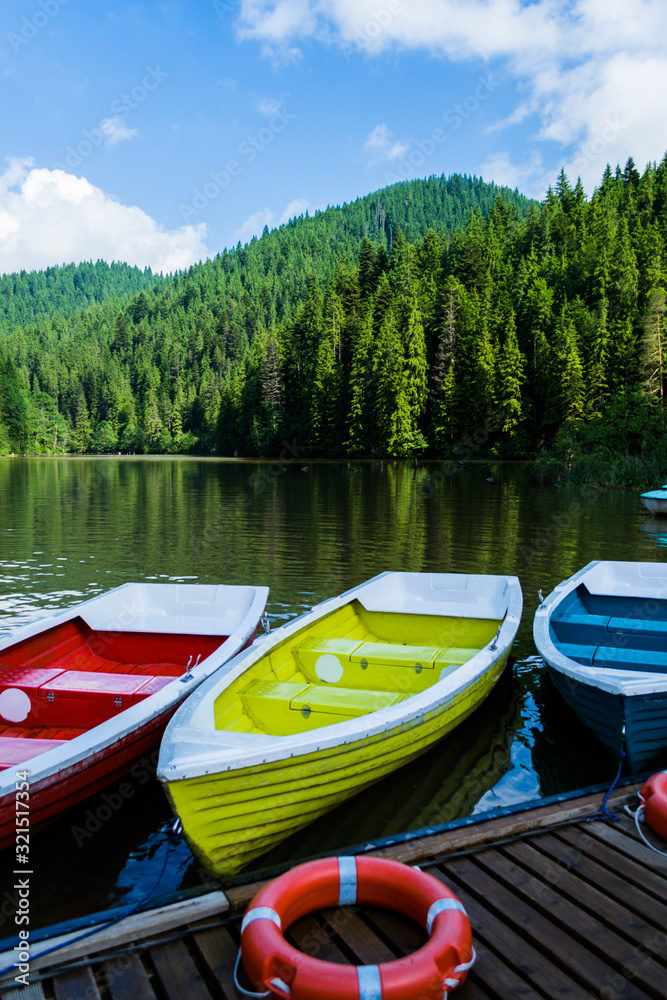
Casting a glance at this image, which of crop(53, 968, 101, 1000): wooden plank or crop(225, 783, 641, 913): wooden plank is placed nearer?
crop(53, 968, 101, 1000): wooden plank

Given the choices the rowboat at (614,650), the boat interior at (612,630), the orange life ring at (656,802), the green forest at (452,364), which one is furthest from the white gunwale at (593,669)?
the green forest at (452,364)

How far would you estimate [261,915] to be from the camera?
2.80m

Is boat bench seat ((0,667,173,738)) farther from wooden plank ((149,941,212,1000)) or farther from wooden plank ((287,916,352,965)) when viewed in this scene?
wooden plank ((287,916,352,965))

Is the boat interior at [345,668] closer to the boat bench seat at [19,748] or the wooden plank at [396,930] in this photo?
the boat bench seat at [19,748]

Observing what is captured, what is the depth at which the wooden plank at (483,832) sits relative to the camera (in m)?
3.31

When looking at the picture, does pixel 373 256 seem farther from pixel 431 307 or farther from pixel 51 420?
pixel 51 420

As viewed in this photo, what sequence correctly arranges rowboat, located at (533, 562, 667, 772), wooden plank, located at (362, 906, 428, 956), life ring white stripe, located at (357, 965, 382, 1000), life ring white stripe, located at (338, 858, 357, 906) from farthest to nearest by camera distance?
rowboat, located at (533, 562, 667, 772) → life ring white stripe, located at (338, 858, 357, 906) → wooden plank, located at (362, 906, 428, 956) → life ring white stripe, located at (357, 965, 382, 1000)

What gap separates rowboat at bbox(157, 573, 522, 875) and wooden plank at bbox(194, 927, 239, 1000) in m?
0.62

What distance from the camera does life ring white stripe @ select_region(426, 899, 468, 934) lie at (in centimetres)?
282

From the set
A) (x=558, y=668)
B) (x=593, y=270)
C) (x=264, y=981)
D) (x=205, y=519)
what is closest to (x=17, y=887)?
(x=264, y=981)

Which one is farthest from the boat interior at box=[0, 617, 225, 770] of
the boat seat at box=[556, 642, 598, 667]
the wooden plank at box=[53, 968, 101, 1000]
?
the boat seat at box=[556, 642, 598, 667]

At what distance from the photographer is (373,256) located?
78875 mm

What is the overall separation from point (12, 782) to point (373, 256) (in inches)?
3224

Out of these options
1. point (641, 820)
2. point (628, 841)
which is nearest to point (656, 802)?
point (641, 820)
